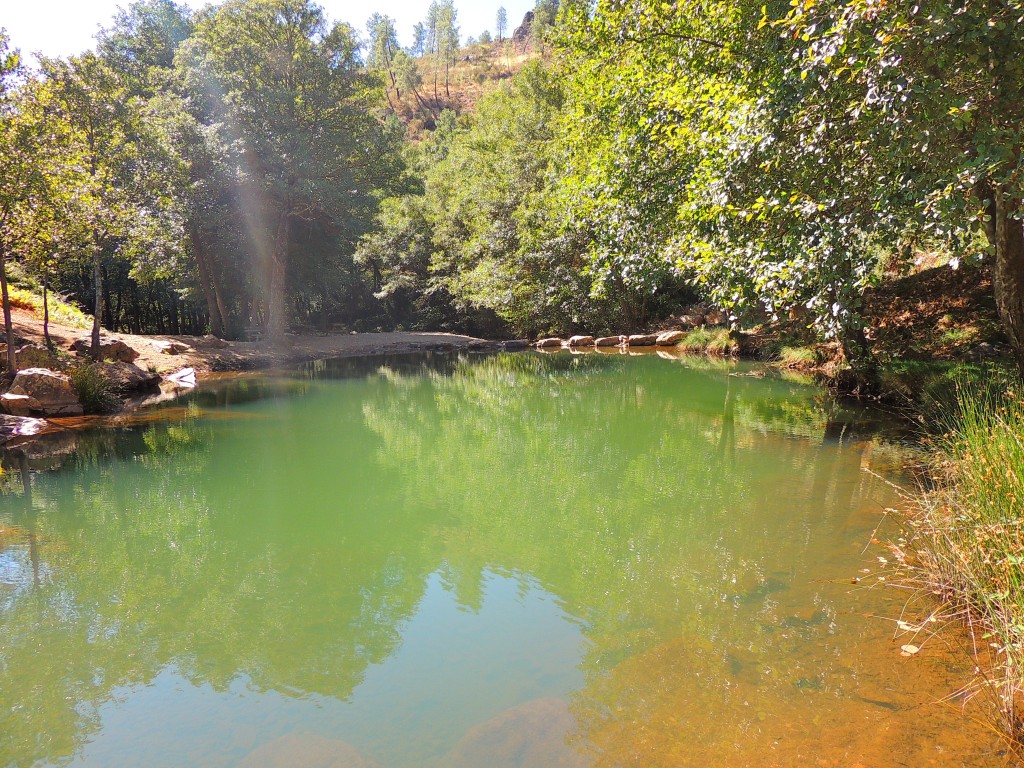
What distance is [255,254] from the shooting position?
2606 cm

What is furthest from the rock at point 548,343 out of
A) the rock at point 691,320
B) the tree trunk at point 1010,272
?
the tree trunk at point 1010,272

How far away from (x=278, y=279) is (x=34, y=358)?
44.0ft

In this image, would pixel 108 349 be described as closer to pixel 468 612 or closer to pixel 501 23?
pixel 468 612

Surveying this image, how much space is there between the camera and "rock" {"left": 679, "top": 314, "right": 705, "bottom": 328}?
25328mm

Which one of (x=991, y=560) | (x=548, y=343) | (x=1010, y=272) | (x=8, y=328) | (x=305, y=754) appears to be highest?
(x=1010, y=272)

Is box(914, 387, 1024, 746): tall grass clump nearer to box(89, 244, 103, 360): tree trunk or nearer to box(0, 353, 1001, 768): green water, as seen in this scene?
box(0, 353, 1001, 768): green water

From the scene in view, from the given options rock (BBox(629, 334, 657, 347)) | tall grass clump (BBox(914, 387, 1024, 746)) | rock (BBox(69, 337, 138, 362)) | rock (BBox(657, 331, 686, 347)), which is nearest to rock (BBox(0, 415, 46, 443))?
rock (BBox(69, 337, 138, 362))

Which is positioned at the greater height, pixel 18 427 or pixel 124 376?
pixel 124 376

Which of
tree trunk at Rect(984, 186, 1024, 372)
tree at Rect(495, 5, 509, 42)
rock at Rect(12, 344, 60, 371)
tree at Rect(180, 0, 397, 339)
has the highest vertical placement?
tree at Rect(495, 5, 509, 42)

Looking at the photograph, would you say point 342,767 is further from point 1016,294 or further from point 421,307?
point 421,307

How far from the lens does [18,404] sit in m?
11.5

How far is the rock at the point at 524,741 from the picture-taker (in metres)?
2.90

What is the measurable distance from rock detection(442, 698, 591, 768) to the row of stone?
22186 mm

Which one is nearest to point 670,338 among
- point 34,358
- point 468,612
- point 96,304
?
point 96,304
